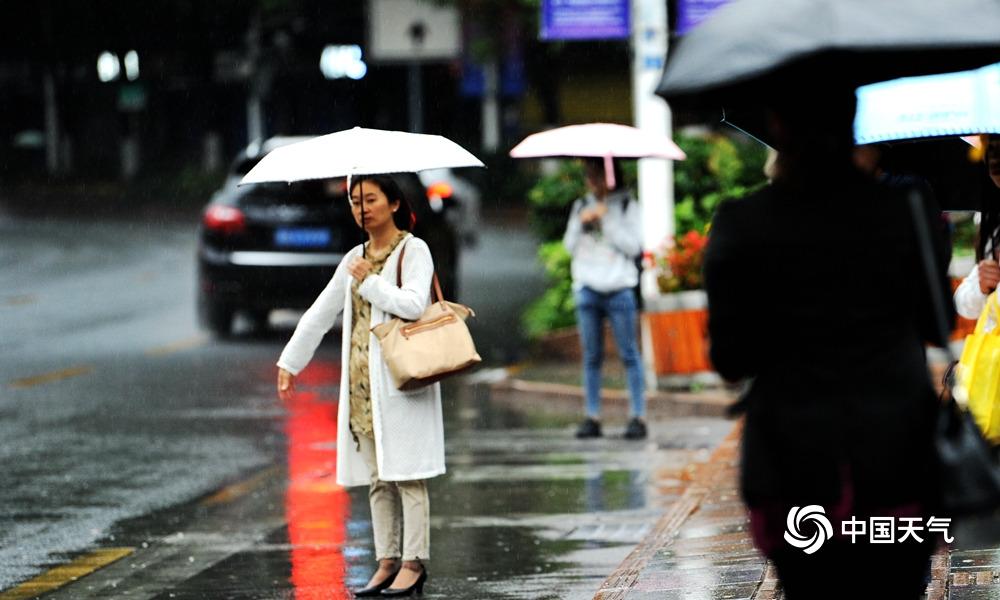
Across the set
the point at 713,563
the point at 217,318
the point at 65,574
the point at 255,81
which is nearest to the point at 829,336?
the point at 713,563

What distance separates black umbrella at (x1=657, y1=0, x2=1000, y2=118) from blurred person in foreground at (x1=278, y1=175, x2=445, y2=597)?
291 cm

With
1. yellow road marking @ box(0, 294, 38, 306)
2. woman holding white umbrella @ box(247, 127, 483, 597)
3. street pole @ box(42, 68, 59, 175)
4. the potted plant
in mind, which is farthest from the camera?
street pole @ box(42, 68, 59, 175)

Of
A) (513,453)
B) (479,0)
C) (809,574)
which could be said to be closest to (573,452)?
(513,453)

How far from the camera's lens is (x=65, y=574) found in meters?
7.85

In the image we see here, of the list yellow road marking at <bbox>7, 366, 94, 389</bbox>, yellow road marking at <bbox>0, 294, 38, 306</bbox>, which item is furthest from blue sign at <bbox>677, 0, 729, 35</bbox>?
yellow road marking at <bbox>0, 294, 38, 306</bbox>

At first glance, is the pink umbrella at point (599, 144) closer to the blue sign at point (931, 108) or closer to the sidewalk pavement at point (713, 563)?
the sidewalk pavement at point (713, 563)

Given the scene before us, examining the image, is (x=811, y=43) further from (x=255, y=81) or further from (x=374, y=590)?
(x=255, y=81)

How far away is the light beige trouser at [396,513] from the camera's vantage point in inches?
279

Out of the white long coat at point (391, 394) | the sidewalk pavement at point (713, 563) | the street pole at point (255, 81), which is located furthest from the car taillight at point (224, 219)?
the street pole at point (255, 81)

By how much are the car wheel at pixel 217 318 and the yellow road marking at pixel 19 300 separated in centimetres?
407

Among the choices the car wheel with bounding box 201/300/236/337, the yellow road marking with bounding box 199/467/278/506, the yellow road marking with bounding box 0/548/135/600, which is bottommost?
the car wheel with bounding box 201/300/236/337

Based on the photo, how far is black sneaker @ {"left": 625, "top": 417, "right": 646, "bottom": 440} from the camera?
11195 mm

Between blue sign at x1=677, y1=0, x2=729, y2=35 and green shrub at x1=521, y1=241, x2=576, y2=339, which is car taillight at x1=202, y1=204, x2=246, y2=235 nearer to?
green shrub at x1=521, y1=241, x2=576, y2=339

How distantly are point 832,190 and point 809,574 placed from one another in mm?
800
